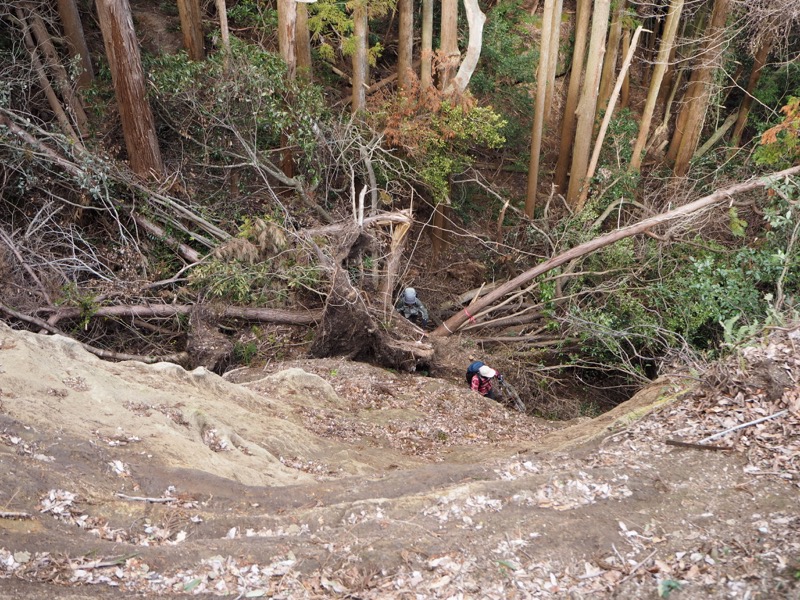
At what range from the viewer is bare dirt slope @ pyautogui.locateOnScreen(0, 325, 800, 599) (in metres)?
3.24

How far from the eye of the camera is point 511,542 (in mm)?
3662

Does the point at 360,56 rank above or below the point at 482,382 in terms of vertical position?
above

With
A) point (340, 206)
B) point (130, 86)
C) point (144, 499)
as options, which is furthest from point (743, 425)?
point (130, 86)

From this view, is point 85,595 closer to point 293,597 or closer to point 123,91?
point 293,597

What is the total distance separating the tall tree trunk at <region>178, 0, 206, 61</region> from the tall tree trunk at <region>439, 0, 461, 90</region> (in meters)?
4.51

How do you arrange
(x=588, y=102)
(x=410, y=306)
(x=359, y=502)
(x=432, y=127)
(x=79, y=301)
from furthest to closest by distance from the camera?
(x=588, y=102) < (x=432, y=127) < (x=410, y=306) < (x=79, y=301) < (x=359, y=502)

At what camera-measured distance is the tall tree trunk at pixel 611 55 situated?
1355 centimetres

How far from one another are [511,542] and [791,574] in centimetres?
143

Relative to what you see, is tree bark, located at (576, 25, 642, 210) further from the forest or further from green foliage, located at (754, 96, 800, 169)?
green foliage, located at (754, 96, 800, 169)

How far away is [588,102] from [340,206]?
17.3ft

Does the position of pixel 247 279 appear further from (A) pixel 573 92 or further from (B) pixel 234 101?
(A) pixel 573 92

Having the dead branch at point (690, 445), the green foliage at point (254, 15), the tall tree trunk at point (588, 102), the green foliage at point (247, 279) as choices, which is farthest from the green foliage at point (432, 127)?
the dead branch at point (690, 445)

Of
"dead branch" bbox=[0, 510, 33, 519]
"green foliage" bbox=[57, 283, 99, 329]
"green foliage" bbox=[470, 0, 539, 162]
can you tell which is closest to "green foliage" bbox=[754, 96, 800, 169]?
"green foliage" bbox=[470, 0, 539, 162]

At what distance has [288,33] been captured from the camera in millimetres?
10547
